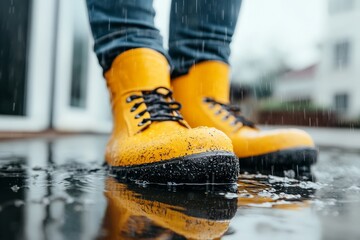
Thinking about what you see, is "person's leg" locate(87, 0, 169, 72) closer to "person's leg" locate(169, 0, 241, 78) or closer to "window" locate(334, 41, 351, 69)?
"person's leg" locate(169, 0, 241, 78)

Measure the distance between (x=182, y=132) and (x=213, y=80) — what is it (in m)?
0.40

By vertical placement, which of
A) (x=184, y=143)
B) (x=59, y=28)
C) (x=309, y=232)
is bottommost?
(x=309, y=232)

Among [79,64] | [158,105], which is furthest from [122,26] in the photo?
[79,64]

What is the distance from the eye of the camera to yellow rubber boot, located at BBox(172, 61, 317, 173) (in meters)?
1.11

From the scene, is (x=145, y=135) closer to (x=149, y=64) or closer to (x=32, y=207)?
(x=149, y=64)

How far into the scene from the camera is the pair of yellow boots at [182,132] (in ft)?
2.63

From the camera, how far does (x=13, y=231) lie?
46cm

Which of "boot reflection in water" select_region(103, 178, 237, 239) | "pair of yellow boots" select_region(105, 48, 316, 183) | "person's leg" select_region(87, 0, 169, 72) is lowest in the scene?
"boot reflection in water" select_region(103, 178, 237, 239)

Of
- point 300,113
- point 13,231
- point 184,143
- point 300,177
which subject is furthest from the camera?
point 300,113

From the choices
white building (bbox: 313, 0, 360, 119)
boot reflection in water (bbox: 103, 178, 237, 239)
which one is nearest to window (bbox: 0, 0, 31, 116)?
boot reflection in water (bbox: 103, 178, 237, 239)

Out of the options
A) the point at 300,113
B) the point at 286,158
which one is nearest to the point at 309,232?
the point at 286,158

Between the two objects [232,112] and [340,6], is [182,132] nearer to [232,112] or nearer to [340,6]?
[232,112]

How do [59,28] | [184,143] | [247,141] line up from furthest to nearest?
[59,28]
[247,141]
[184,143]

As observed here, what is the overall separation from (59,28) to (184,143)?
2299 mm
